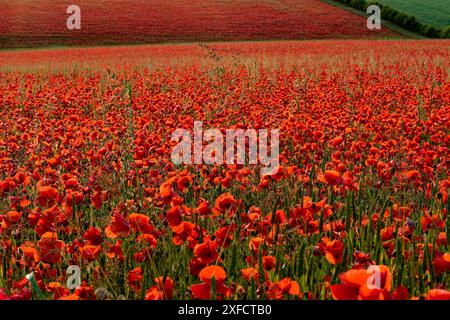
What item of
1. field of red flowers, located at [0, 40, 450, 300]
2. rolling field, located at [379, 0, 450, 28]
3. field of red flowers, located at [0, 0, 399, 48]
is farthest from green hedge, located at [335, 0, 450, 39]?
field of red flowers, located at [0, 40, 450, 300]

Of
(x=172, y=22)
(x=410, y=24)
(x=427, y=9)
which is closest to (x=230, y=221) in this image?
(x=172, y=22)

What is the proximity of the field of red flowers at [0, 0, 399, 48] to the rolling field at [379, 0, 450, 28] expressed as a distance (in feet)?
25.5

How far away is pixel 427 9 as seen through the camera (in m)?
59.6

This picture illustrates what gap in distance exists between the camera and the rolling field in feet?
179

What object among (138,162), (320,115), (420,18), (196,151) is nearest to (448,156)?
(320,115)

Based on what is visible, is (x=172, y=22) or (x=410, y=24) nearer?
(x=172, y=22)

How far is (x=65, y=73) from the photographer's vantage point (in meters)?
13.3

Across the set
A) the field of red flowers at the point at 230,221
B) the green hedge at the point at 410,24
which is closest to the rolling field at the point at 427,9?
the green hedge at the point at 410,24

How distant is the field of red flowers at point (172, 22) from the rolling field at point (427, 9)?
778 cm

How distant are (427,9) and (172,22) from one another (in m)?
31.7

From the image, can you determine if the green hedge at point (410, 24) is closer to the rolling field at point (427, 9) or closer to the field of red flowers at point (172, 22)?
Answer: the rolling field at point (427, 9)

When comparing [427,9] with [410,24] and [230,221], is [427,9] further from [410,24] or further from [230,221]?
[230,221]
